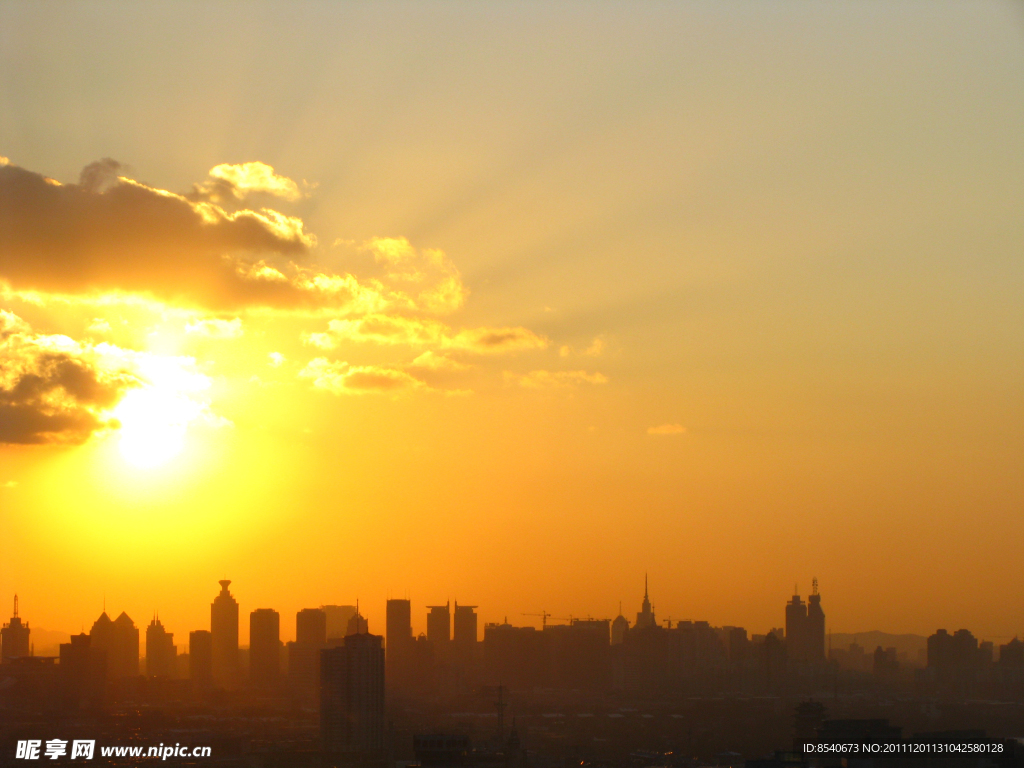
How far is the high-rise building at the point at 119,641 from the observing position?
87581 millimetres

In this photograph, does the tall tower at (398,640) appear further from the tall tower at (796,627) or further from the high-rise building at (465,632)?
the tall tower at (796,627)

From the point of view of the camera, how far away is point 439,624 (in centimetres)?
10481

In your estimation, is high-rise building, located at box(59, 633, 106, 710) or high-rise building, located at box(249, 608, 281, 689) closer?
high-rise building, located at box(59, 633, 106, 710)

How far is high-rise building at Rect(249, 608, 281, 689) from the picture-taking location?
91.4 metres

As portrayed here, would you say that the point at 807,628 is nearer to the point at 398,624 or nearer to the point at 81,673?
the point at 398,624

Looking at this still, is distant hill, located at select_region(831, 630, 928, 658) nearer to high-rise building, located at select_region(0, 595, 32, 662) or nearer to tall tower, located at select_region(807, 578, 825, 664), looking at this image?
tall tower, located at select_region(807, 578, 825, 664)

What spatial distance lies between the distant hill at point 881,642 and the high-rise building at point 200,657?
4984 centimetres

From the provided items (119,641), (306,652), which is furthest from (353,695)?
(119,641)

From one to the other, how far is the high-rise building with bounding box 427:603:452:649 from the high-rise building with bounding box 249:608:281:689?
45.4 ft

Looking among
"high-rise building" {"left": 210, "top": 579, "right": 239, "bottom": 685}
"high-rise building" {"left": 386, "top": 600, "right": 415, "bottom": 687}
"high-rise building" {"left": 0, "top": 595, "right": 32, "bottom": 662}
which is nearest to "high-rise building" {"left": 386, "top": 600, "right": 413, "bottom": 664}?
"high-rise building" {"left": 386, "top": 600, "right": 415, "bottom": 687}

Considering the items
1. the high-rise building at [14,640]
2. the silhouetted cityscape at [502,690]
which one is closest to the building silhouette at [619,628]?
the silhouetted cityscape at [502,690]

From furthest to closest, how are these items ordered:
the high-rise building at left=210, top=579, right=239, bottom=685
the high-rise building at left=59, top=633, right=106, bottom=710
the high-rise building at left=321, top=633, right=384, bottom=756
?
the high-rise building at left=210, top=579, right=239, bottom=685 → the high-rise building at left=59, top=633, right=106, bottom=710 → the high-rise building at left=321, top=633, right=384, bottom=756

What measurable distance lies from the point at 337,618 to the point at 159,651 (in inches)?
651

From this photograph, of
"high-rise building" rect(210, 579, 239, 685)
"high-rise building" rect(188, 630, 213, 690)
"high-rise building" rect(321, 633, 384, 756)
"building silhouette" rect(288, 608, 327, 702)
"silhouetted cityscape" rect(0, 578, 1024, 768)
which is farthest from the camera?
"high-rise building" rect(210, 579, 239, 685)
